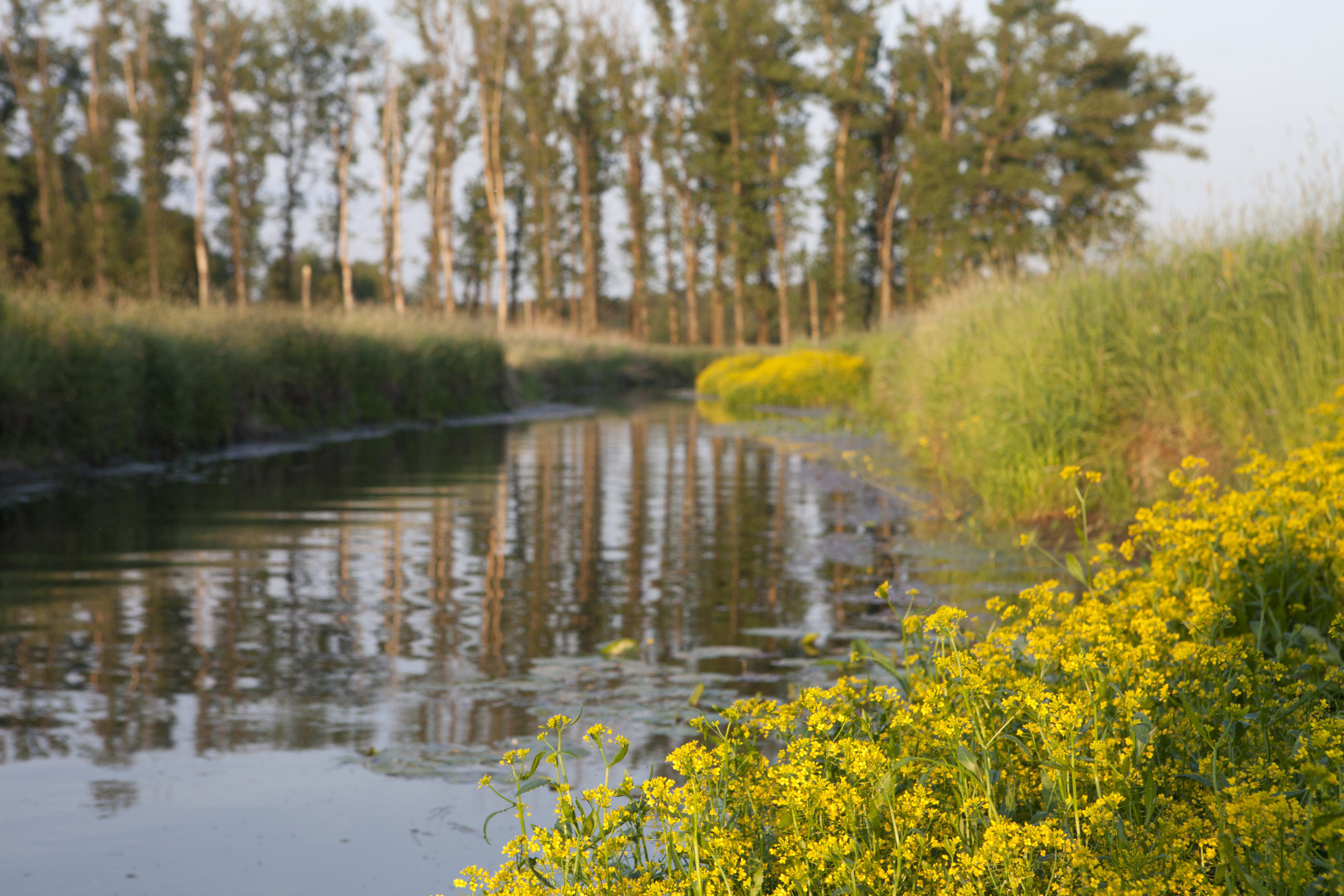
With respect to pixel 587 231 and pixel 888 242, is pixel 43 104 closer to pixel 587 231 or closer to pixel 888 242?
pixel 587 231

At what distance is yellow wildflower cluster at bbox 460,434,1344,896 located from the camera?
2309 millimetres

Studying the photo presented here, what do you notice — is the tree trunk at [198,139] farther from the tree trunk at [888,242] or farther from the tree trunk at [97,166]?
the tree trunk at [888,242]

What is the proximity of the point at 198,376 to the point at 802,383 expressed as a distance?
1502cm

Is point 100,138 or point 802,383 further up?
point 100,138

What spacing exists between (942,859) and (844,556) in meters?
5.72

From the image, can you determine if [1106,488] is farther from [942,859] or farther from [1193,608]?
[942,859]

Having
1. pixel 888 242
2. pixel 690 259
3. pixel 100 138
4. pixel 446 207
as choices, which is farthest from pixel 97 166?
pixel 888 242

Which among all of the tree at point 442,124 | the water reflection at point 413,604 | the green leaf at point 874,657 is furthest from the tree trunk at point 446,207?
the green leaf at point 874,657

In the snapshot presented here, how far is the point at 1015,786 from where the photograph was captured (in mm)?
2877

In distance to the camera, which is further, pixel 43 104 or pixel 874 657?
pixel 43 104

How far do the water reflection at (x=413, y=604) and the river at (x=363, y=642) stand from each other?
2 centimetres

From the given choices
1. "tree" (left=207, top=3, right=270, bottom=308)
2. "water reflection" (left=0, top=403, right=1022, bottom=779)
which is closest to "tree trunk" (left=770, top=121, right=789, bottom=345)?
"tree" (left=207, top=3, right=270, bottom=308)

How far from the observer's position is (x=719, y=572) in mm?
7859

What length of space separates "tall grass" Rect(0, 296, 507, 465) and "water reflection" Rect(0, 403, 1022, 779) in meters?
1.26
